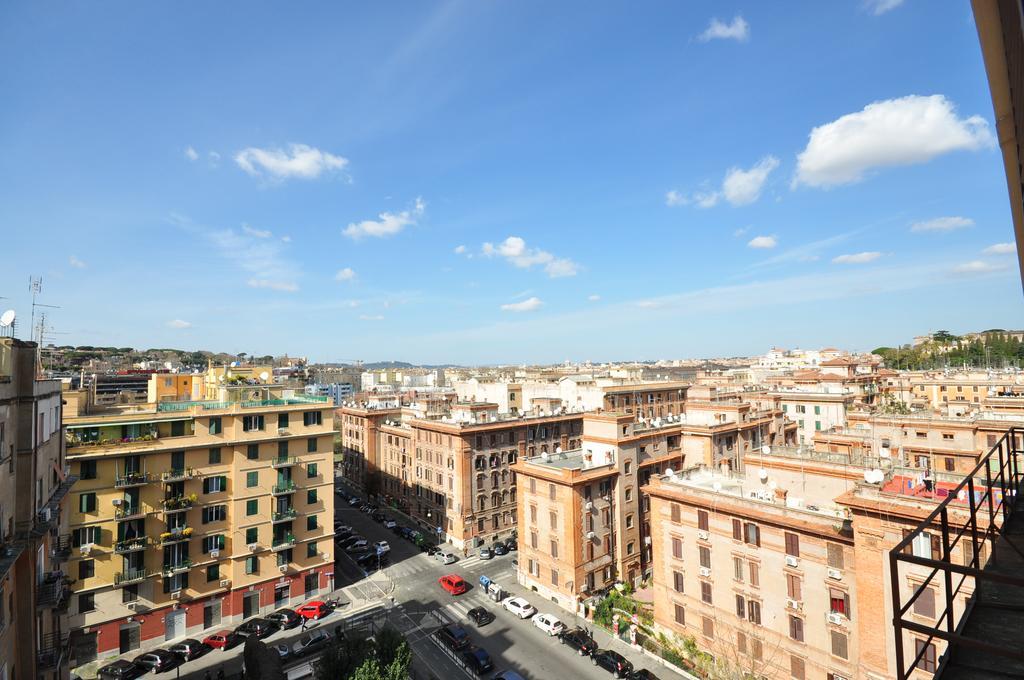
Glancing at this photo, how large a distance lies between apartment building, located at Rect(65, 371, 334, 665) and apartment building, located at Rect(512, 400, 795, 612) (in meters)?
18.1

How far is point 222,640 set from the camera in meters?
35.8

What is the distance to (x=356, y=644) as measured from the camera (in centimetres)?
2672

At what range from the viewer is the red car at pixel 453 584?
43844 millimetres

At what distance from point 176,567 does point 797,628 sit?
41264 millimetres

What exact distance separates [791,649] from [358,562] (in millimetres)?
38809

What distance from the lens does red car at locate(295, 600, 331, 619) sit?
39.2 m

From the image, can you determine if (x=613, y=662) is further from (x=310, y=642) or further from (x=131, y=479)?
(x=131, y=479)

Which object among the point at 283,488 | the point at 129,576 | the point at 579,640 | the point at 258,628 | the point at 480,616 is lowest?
the point at 579,640

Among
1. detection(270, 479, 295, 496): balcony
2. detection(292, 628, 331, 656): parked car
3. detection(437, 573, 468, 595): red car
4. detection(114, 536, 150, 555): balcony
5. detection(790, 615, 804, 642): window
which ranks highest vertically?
detection(270, 479, 295, 496): balcony

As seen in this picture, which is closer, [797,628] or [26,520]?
[26,520]

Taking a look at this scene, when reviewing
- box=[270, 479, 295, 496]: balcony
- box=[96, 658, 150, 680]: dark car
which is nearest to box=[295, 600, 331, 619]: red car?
box=[270, 479, 295, 496]: balcony

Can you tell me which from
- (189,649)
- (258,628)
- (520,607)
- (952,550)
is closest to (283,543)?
(258,628)

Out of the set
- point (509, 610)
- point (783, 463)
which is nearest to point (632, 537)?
point (509, 610)

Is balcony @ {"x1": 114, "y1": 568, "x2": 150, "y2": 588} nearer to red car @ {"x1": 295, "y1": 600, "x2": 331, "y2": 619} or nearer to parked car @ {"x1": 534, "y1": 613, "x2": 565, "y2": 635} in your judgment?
red car @ {"x1": 295, "y1": 600, "x2": 331, "y2": 619}
